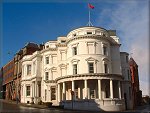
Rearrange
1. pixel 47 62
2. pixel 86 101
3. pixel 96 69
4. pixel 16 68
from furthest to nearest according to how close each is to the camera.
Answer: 1. pixel 16 68
2. pixel 47 62
3. pixel 96 69
4. pixel 86 101

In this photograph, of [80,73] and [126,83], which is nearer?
[80,73]

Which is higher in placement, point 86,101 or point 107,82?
point 107,82

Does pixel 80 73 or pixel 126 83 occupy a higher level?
pixel 80 73

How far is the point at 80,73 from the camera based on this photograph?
45.2 m

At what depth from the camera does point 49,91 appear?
51875mm

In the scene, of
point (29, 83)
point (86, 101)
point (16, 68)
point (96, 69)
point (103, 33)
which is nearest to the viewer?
point (86, 101)

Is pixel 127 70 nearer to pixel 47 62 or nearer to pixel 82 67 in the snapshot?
pixel 82 67

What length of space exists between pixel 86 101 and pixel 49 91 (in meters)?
13.2

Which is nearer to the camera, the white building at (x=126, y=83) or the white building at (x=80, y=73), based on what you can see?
the white building at (x=80, y=73)

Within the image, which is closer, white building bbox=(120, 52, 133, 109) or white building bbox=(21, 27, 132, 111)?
white building bbox=(21, 27, 132, 111)

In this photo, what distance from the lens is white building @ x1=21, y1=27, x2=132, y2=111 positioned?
43.1 m

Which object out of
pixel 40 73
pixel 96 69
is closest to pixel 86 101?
pixel 96 69

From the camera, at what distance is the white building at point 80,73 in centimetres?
4312

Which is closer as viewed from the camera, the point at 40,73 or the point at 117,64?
the point at 117,64
